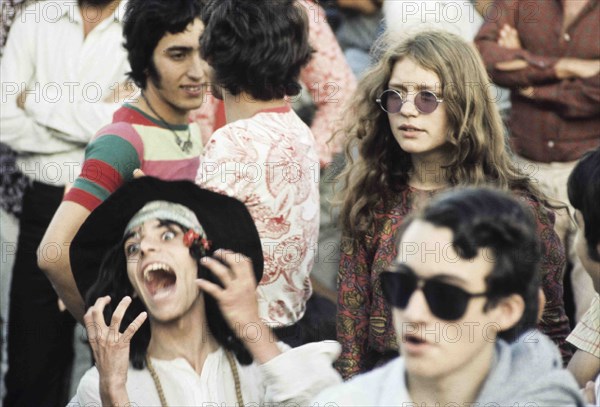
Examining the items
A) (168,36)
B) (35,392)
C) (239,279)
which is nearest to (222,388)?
(239,279)

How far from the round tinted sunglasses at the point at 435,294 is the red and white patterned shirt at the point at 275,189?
1084 mm

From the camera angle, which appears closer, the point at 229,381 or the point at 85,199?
the point at 229,381

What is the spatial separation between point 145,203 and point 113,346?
0.46 metres

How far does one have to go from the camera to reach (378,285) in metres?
3.98

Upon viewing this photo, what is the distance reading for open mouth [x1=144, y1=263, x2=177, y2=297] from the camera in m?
3.50

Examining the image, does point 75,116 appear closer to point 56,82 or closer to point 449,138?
point 56,82

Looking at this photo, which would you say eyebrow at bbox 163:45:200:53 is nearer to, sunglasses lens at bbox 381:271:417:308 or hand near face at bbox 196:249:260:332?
hand near face at bbox 196:249:260:332

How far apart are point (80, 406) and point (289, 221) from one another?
921mm

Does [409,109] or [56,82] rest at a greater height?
Answer: [409,109]

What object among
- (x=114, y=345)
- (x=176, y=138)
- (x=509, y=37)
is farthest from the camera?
(x=509, y=37)

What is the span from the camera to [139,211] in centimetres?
359

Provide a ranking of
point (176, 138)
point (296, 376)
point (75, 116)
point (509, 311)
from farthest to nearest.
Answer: point (75, 116) < point (176, 138) < point (296, 376) < point (509, 311)

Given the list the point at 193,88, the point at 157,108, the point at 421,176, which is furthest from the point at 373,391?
the point at 193,88

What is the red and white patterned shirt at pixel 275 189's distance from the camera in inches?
152
